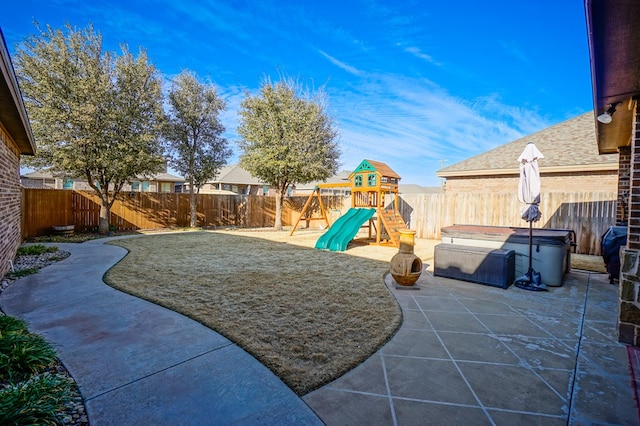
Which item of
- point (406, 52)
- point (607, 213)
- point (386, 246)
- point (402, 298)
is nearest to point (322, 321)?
point (402, 298)

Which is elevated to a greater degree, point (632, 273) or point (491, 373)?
point (632, 273)

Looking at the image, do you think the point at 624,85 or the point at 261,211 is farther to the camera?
the point at 261,211

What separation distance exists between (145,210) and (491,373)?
15.1 m

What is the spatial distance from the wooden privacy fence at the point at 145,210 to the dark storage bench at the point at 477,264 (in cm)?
1202

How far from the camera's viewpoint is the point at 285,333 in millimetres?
3162

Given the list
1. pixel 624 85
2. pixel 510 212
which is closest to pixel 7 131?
pixel 624 85

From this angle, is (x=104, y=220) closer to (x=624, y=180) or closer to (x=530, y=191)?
(x=530, y=191)

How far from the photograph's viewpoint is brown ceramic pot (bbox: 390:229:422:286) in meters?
4.89

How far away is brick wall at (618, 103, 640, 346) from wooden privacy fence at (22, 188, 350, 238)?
14.4 metres

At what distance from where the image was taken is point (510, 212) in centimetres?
1012

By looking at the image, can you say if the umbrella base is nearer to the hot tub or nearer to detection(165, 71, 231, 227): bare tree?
the hot tub

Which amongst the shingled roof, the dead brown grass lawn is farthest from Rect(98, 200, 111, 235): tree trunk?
the shingled roof

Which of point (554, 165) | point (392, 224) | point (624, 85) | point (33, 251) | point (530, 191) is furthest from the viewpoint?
point (554, 165)

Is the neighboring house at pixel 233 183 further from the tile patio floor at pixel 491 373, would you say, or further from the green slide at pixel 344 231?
the tile patio floor at pixel 491 373
